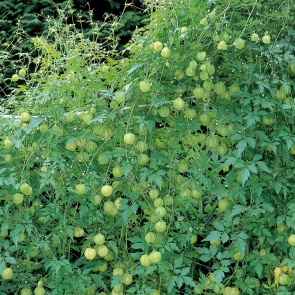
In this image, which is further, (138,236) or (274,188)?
(138,236)

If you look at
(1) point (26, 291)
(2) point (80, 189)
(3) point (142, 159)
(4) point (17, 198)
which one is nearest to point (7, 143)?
(4) point (17, 198)

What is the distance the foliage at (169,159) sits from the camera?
110 inches

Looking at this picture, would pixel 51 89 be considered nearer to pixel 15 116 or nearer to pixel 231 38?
pixel 15 116

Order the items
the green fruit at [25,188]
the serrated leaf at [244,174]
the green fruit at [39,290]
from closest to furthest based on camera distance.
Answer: the serrated leaf at [244,174], the green fruit at [25,188], the green fruit at [39,290]

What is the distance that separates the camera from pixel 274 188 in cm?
279

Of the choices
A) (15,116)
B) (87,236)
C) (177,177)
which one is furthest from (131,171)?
(15,116)

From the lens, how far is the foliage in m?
2.79

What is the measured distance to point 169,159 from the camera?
9.52 feet

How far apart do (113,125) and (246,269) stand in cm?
92

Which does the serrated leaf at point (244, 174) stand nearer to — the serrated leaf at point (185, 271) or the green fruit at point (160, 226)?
the green fruit at point (160, 226)

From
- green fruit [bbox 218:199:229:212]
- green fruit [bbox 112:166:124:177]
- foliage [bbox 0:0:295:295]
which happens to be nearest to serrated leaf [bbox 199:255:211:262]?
foliage [bbox 0:0:295:295]

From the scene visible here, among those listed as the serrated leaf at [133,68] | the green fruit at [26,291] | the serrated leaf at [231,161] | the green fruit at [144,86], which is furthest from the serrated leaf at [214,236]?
the green fruit at [26,291]

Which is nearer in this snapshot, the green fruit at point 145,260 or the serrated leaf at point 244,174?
the serrated leaf at point 244,174

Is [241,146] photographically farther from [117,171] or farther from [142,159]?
[117,171]
